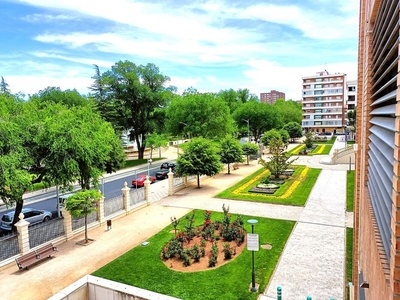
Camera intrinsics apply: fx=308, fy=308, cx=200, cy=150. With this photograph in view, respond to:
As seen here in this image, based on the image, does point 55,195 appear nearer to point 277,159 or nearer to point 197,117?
point 277,159

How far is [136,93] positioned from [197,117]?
9.21 metres

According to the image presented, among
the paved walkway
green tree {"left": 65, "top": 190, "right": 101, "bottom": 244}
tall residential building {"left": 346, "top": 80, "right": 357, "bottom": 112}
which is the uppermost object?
tall residential building {"left": 346, "top": 80, "right": 357, "bottom": 112}

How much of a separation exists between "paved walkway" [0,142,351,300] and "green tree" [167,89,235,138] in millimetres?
20720

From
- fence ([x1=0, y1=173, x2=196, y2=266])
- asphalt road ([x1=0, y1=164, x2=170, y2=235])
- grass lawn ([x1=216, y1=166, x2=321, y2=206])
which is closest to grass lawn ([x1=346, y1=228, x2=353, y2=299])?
grass lawn ([x1=216, y1=166, x2=321, y2=206])

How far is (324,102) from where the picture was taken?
9262cm

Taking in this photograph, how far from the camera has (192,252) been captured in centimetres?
1242

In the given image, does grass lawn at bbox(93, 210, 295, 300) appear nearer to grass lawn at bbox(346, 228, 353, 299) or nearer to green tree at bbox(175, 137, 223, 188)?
grass lawn at bbox(346, 228, 353, 299)

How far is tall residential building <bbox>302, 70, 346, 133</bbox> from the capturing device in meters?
90.3

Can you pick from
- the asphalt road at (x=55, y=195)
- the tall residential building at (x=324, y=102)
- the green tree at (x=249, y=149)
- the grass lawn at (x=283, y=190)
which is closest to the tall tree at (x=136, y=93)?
the asphalt road at (x=55, y=195)

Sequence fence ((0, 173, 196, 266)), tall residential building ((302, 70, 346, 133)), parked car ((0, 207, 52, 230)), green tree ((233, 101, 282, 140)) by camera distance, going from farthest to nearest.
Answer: tall residential building ((302, 70, 346, 133)), green tree ((233, 101, 282, 140)), parked car ((0, 207, 52, 230)), fence ((0, 173, 196, 266))

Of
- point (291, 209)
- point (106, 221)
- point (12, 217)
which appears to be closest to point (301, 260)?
point (291, 209)

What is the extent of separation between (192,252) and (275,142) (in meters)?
17.4

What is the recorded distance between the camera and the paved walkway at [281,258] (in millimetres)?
10539

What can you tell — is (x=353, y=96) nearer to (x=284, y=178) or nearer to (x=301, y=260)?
(x=284, y=178)
